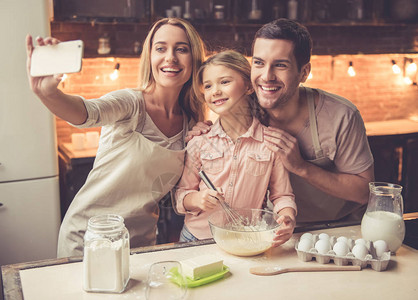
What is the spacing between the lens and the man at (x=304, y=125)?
5.00 ft

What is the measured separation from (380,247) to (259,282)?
35 centimetres

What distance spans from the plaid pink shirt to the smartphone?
623mm

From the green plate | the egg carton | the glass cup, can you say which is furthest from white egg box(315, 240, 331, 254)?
the glass cup

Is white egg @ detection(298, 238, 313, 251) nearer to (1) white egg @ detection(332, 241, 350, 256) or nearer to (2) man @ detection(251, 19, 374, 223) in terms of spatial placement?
(1) white egg @ detection(332, 241, 350, 256)

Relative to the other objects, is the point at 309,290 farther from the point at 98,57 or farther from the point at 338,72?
the point at 338,72

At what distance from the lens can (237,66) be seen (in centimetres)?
156

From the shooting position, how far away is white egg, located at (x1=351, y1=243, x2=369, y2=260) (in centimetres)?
119

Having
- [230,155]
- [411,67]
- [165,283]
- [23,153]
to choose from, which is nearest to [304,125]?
[230,155]

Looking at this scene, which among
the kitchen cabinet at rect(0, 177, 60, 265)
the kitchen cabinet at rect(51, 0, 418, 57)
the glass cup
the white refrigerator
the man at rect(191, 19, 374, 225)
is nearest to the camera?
the glass cup

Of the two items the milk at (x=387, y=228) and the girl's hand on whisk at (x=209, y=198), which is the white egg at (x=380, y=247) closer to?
the milk at (x=387, y=228)

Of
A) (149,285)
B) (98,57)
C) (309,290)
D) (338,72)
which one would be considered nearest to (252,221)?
(309,290)

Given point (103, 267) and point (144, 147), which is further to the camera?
point (144, 147)

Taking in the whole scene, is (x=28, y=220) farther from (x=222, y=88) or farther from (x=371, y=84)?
(x=371, y=84)

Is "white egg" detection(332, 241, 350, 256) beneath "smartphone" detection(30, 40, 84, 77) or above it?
beneath
